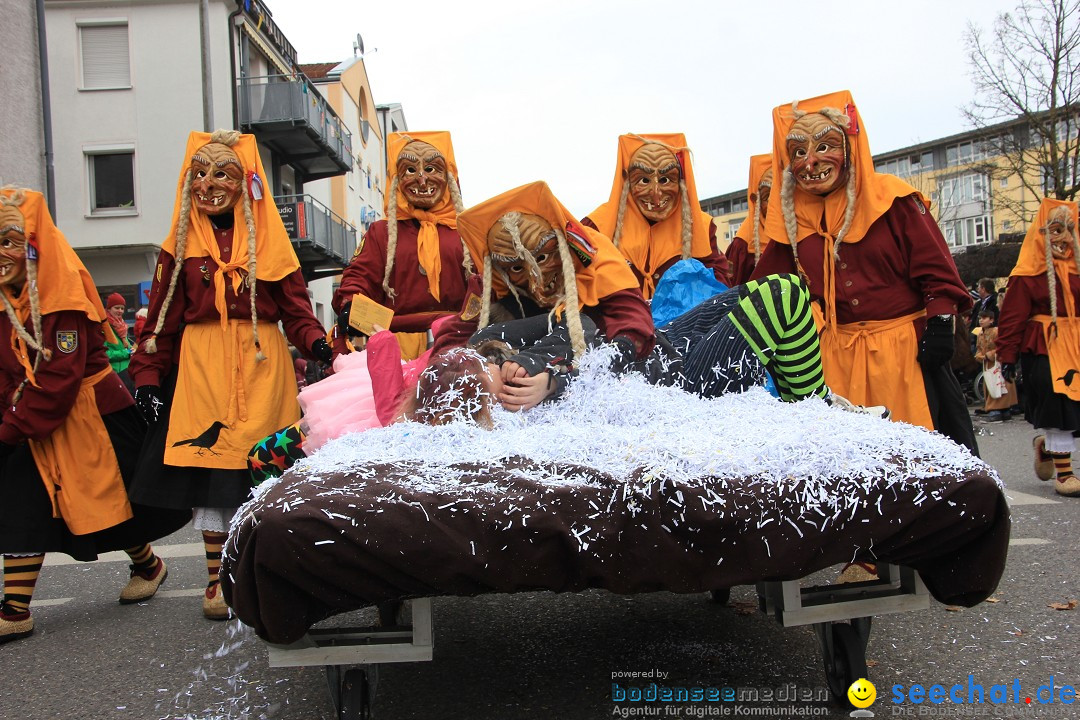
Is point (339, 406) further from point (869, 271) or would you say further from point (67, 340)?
point (869, 271)

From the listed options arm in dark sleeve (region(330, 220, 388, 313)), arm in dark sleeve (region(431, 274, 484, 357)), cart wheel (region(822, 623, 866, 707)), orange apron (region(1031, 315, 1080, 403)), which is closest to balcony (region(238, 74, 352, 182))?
arm in dark sleeve (region(330, 220, 388, 313))

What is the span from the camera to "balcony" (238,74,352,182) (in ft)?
72.8

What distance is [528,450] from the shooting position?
2.08 m

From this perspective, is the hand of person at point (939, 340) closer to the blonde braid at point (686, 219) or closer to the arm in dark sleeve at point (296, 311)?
the blonde braid at point (686, 219)

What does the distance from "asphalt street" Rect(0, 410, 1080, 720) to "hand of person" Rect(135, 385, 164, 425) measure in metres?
0.93

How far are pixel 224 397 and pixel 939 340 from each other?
313 cm

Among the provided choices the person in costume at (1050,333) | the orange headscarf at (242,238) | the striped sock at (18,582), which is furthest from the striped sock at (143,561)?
the person in costume at (1050,333)

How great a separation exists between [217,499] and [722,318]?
2.32m

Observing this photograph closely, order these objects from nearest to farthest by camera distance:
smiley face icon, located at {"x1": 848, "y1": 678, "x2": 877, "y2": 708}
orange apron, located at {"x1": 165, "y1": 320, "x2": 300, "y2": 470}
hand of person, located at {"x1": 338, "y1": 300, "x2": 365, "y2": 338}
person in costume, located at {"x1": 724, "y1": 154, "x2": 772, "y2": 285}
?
smiley face icon, located at {"x1": 848, "y1": 678, "x2": 877, "y2": 708}
orange apron, located at {"x1": 165, "y1": 320, "x2": 300, "y2": 470}
hand of person, located at {"x1": 338, "y1": 300, "x2": 365, "y2": 338}
person in costume, located at {"x1": 724, "y1": 154, "x2": 772, "y2": 285}

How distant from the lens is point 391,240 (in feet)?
14.2

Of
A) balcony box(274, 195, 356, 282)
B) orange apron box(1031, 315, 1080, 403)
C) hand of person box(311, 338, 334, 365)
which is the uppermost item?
balcony box(274, 195, 356, 282)

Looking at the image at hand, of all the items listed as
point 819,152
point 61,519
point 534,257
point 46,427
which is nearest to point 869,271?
point 819,152

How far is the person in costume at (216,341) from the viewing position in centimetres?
371

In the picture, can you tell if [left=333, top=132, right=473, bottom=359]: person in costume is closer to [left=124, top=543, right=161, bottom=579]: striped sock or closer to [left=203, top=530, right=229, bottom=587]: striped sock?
[left=203, top=530, right=229, bottom=587]: striped sock
